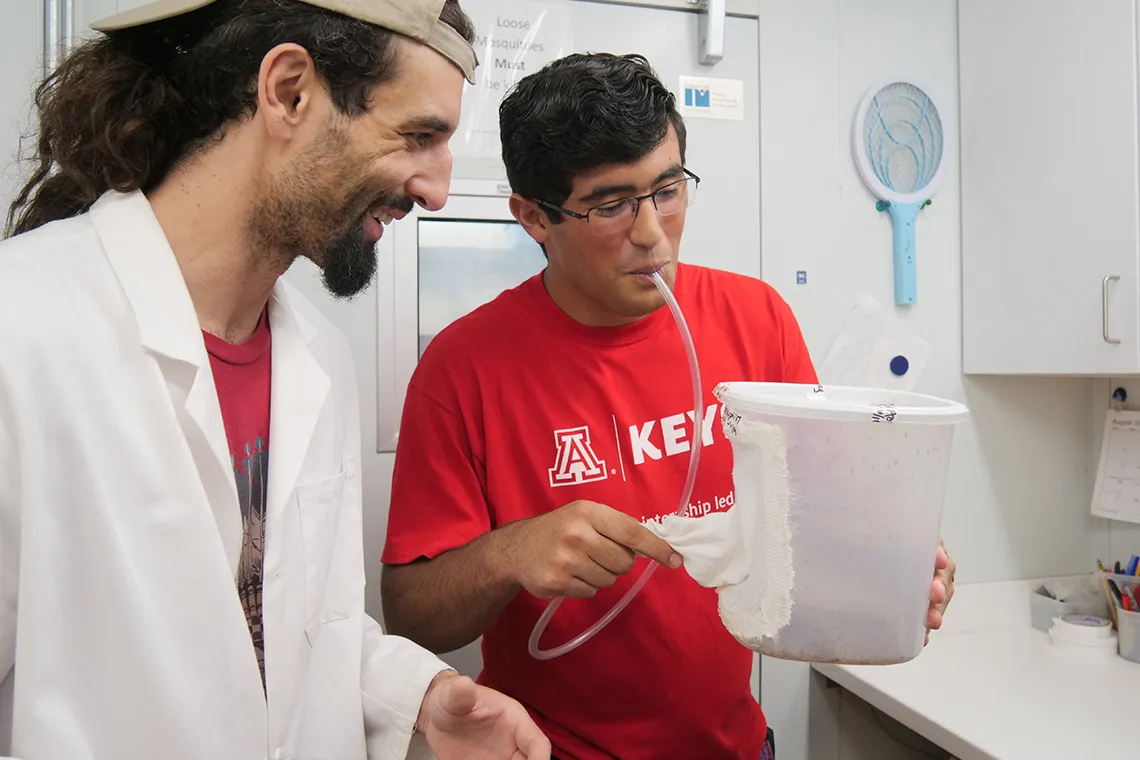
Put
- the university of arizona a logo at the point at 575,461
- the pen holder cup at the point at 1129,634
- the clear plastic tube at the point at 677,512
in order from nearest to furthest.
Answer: the clear plastic tube at the point at 677,512
the university of arizona a logo at the point at 575,461
the pen holder cup at the point at 1129,634

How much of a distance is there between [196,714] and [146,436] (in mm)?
284

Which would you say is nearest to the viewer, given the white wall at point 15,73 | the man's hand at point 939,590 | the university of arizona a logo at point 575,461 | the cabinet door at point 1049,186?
the man's hand at point 939,590

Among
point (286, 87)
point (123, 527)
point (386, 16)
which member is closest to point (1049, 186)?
point (386, 16)

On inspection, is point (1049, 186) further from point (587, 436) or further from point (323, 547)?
point (323, 547)

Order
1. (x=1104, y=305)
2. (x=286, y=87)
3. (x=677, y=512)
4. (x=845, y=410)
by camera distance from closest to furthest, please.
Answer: (x=845, y=410) → (x=286, y=87) → (x=677, y=512) → (x=1104, y=305)

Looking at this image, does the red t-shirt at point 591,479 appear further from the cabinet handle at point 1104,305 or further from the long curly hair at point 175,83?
the cabinet handle at point 1104,305

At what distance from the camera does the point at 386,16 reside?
917 millimetres

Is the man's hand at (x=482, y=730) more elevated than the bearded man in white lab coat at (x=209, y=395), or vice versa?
the bearded man in white lab coat at (x=209, y=395)

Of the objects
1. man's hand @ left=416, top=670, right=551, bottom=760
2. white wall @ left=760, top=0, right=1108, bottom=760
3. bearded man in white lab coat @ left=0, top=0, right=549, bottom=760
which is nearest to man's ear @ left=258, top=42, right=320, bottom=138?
bearded man in white lab coat @ left=0, top=0, right=549, bottom=760

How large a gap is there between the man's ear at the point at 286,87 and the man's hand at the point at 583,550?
56 centimetres

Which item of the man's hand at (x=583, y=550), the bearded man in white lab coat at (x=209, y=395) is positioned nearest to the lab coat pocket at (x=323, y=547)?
the bearded man in white lab coat at (x=209, y=395)

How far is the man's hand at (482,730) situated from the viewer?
0.91m

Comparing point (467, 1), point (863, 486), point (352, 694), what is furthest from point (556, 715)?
point (467, 1)

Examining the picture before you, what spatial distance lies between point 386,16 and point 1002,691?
1521 mm
